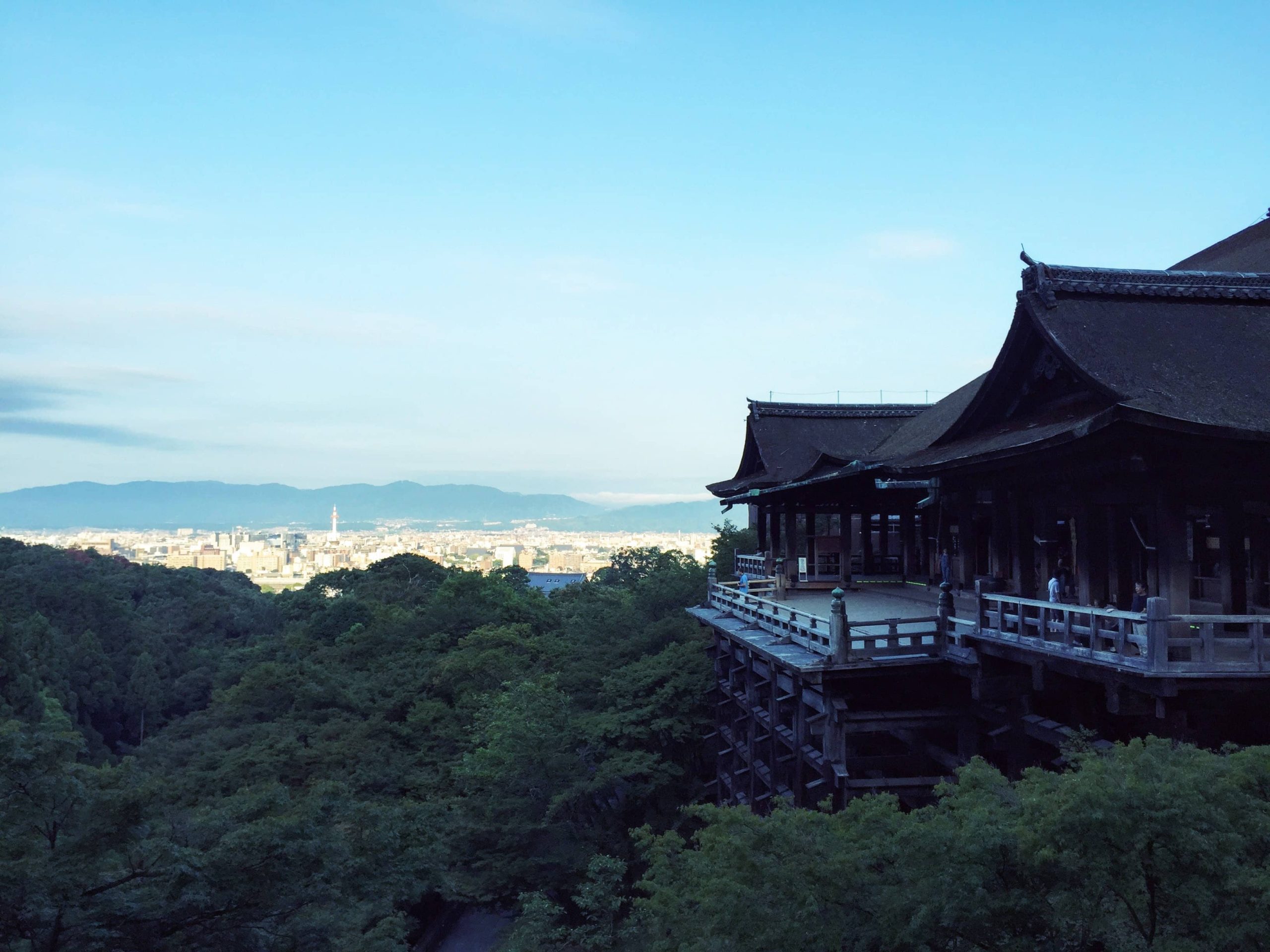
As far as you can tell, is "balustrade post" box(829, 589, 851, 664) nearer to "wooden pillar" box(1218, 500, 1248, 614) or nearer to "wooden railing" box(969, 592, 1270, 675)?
"wooden railing" box(969, 592, 1270, 675)

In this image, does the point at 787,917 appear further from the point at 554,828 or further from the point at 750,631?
the point at 554,828

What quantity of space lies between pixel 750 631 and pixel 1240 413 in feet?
32.7

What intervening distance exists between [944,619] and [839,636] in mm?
1672

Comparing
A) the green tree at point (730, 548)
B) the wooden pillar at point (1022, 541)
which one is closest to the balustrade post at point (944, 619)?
the wooden pillar at point (1022, 541)

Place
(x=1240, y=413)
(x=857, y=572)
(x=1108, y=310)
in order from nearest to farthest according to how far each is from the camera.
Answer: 1. (x=1240, y=413)
2. (x=1108, y=310)
3. (x=857, y=572)

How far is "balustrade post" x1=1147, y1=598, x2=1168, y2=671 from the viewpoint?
8.58 metres

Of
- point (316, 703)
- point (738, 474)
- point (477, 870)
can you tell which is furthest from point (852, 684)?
point (316, 703)

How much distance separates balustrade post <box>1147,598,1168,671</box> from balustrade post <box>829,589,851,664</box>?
440cm

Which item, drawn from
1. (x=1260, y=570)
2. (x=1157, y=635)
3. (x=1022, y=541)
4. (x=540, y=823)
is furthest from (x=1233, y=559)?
(x=540, y=823)

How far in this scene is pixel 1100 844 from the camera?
5.98 metres

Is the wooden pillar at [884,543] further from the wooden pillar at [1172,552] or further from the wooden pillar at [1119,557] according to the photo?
the wooden pillar at [1172,552]

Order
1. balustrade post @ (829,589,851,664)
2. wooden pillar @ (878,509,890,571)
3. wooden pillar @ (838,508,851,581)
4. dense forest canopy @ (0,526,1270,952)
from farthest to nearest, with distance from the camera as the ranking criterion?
1. wooden pillar @ (838,508,851,581)
2. wooden pillar @ (878,509,890,571)
3. balustrade post @ (829,589,851,664)
4. dense forest canopy @ (0,526,1270,952)

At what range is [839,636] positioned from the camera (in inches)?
497

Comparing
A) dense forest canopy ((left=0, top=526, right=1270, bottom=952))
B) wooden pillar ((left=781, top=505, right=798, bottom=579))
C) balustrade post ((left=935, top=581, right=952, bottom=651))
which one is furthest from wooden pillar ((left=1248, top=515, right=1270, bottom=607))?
wooden pillar ((left=781, top=505, right=798, bottom=579))
